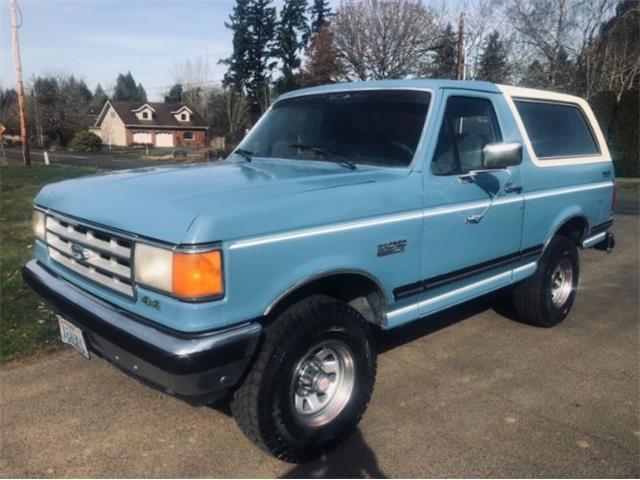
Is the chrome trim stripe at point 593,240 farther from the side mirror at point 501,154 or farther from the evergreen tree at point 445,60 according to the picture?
the evergreen tree at point 445,60

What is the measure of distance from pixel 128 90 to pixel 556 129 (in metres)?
116

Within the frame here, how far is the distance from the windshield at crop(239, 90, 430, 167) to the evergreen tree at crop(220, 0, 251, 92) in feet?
153

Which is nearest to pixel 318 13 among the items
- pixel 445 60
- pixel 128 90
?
pixel 445 60

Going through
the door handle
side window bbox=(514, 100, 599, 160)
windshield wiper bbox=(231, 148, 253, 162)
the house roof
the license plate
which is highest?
the house roof

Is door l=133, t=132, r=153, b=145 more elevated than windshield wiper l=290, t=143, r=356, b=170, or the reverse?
windshield wiper l=290, t=143, r=356, b=170

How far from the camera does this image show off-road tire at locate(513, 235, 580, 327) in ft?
15.8

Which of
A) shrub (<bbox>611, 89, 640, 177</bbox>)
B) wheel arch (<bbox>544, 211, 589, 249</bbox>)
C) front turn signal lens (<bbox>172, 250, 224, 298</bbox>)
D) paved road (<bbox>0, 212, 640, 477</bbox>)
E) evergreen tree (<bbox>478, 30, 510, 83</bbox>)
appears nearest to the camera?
front turn signal lens (<bbox>172, 250, 224, 298</bbox>)

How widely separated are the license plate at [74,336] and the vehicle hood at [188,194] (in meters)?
0.62

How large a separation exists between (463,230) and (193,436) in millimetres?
2159

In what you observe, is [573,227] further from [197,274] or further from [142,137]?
[142,137]

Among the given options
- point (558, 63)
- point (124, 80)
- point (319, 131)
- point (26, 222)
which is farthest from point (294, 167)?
point (124, 80)

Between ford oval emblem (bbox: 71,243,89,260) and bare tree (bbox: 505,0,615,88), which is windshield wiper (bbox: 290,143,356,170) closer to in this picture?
ford oval emblem (bbox: 71,243,89,260)

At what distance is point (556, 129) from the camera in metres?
4.95

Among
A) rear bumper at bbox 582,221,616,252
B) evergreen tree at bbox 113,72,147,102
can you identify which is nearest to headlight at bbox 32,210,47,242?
rear bumper at bbox 582,221,616,252
